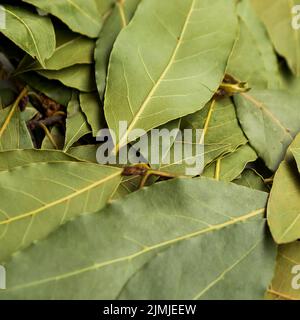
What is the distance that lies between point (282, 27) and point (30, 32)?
39cm

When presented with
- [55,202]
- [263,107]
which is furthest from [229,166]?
[55,202]

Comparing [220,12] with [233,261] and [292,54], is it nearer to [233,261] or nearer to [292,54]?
[292,54]

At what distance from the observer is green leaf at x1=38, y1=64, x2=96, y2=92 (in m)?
0.71

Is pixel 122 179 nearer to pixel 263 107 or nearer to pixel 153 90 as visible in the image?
pixel 153 90

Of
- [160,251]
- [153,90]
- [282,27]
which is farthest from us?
[282,27]

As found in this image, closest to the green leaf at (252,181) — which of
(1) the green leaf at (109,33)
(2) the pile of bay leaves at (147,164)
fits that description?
(2) the pile of bay leaves at (147,164)

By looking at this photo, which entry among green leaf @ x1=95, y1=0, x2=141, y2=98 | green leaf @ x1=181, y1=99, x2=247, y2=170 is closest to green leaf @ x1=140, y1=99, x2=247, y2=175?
green leaf @ x1=181, y1=99, x2=247, y2=170

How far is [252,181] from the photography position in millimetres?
700

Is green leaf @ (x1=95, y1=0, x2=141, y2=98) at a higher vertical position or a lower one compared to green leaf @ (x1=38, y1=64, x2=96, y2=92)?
higher

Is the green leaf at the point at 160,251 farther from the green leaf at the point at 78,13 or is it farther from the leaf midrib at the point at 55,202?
the green leaf at the point at 78,13

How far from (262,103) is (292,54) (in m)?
0.12

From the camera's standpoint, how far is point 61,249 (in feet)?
1.92

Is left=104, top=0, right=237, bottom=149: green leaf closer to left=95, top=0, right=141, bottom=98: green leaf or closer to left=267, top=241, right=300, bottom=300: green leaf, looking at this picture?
left=95, top=0, right=141, bottom=98: green leaf
